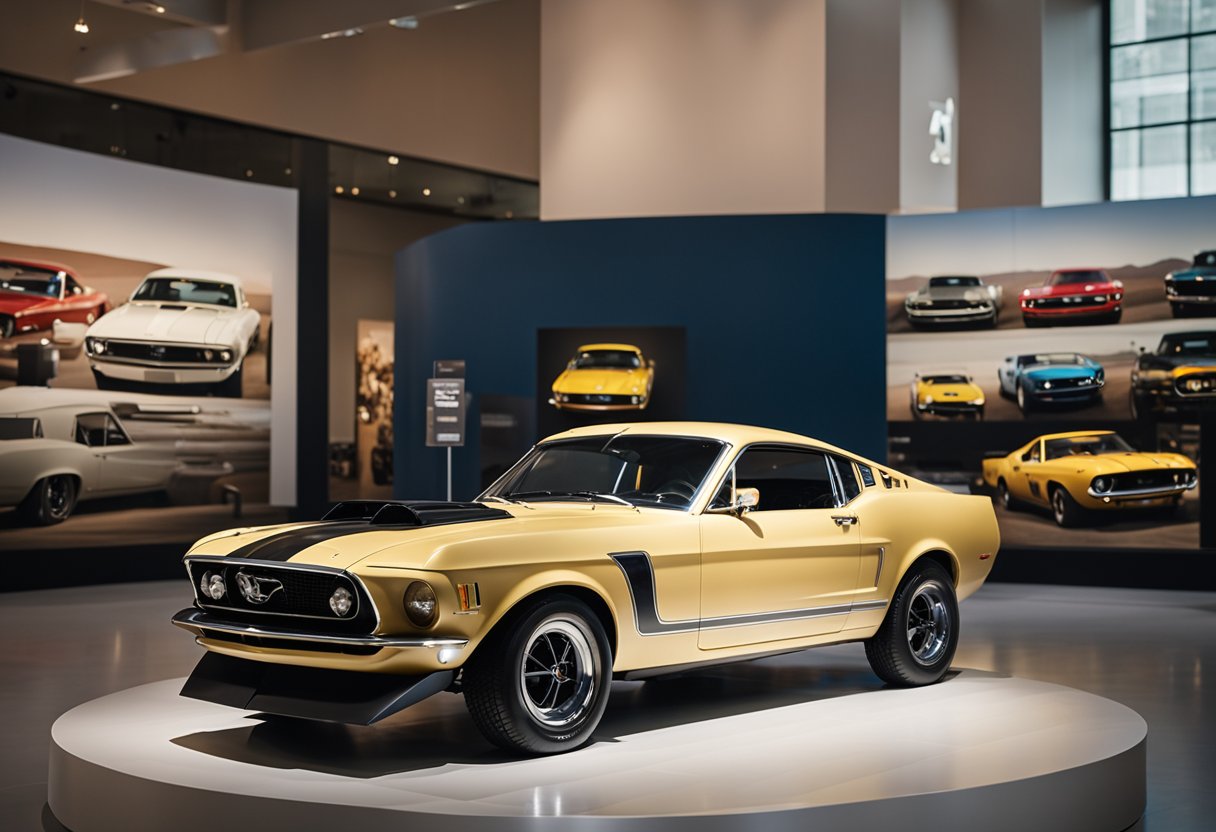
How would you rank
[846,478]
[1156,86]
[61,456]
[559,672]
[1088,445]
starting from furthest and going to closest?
[1156,86]
[61,456]
[1088,445]
[846,478]
[559,672]

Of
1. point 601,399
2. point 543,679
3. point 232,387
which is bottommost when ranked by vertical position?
point 543,679

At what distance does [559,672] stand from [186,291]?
398 inches

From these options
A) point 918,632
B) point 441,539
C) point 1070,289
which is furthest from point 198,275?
point 441,539

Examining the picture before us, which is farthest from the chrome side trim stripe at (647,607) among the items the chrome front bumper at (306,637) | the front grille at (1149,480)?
the front grille at (1149,480)

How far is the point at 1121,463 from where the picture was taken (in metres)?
12.6

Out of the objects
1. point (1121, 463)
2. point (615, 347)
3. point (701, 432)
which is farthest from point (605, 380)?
point (701, 432)

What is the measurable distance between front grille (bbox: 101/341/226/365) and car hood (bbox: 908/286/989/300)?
7171mm

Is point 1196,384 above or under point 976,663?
above

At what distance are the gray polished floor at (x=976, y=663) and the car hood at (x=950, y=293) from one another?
282 centimetres

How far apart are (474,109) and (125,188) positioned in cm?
786

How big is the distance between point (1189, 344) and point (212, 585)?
10064 mm

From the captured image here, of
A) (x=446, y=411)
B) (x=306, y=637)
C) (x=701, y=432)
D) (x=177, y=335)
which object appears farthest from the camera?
(x=177, y=335)

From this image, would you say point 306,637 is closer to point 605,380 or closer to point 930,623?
point 930,623

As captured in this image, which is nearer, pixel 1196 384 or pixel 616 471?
pixel 616 471
